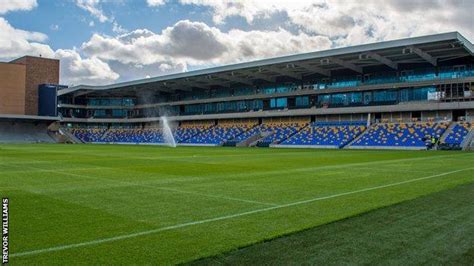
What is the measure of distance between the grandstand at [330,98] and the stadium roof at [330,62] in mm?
149

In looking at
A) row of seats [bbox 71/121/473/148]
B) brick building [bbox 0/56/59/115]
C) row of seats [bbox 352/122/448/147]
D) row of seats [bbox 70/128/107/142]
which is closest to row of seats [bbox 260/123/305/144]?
row of seats [bbox 71/121/473/148]

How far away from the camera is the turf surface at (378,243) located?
20.4ft

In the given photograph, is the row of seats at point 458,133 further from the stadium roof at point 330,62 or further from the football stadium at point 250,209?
the stadium roof at point 330,62

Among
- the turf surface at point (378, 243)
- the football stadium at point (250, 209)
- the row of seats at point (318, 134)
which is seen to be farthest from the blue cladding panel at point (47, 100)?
the turf surface at point (378, 243)

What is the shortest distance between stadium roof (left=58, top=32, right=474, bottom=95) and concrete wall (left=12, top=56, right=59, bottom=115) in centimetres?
2695

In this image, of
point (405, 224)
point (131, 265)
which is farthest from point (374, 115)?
point (131, 265)

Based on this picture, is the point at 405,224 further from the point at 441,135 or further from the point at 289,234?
the point at 441,135

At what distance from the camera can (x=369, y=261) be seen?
6.20 m

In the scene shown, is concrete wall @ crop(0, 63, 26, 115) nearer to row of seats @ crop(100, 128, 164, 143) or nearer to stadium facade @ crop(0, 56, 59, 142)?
stadium facade @ crop(0, 56, 59, 142)

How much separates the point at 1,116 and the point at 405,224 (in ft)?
330

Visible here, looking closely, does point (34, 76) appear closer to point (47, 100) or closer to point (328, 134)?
point (47, 100)

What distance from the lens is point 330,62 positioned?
6253 cm

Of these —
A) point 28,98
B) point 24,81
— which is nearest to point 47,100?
point 28,98

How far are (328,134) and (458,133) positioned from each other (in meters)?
18.4
